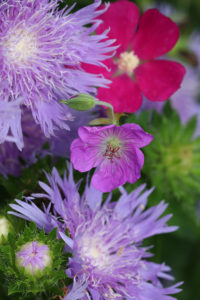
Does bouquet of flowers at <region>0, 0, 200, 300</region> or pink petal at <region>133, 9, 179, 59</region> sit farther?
pink petal at <region>133, 9, 179, 59</region>

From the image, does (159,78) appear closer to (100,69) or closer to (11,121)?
(100,69)

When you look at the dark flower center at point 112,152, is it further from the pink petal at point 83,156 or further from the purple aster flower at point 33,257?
the purple aster flower at point 33,257

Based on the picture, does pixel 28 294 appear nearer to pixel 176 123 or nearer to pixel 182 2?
pixel 176 123

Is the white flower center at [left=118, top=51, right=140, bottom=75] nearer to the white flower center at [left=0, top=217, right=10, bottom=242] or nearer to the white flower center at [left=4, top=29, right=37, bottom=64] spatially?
the white flower center at [left=4, top=29, right=37, bottom=64]

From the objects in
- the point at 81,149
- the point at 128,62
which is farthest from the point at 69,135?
the point at 128,62

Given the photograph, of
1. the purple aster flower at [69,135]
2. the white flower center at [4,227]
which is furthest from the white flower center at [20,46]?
the white flower center at [4,227]

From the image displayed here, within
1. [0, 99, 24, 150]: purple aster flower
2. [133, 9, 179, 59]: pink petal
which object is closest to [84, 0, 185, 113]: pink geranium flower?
[133, 9, 179, 59]: pink petal

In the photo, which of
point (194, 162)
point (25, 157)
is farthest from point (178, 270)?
point (25, 157)
